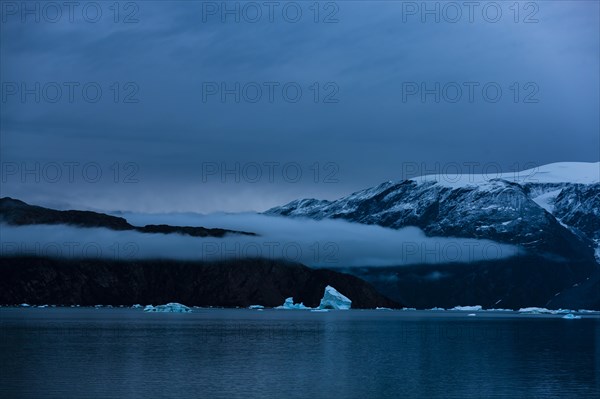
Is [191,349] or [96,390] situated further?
[191,349]

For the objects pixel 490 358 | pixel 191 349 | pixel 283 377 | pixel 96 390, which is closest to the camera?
pixel 96 390

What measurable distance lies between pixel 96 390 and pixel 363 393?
79.6 ft

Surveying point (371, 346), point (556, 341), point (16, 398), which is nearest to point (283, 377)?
point (16, 398)

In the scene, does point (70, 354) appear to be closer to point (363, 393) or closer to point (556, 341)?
point (363, 393)

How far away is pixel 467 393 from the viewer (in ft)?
254

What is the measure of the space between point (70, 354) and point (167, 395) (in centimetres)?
4494

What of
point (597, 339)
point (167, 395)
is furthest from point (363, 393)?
point (597, 339)

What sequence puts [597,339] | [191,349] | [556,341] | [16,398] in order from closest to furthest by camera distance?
[16,398] < [191,349] < [556,341] < [597,339]

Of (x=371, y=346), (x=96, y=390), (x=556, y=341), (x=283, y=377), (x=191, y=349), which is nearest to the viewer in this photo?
(x=96, y=390)

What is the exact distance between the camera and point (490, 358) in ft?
379

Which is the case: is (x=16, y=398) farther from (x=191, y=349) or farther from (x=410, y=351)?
(x=410, y=351)

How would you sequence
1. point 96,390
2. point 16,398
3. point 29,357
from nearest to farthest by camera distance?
point 16,398 → point 96,390 → point 29,357

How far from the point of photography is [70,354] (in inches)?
4481

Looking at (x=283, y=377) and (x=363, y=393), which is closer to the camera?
(x=363, y=393)
